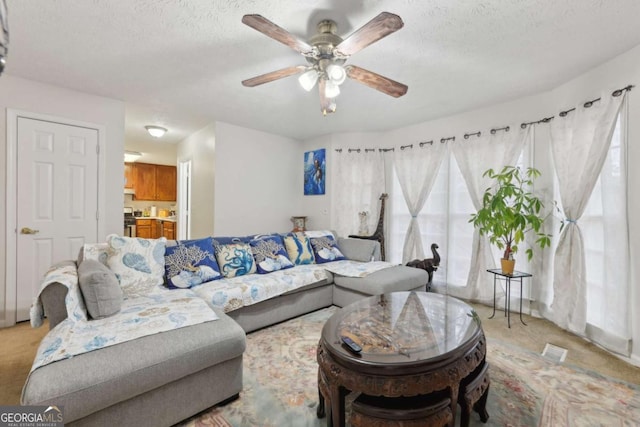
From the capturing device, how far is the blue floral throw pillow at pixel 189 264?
244 centimetres

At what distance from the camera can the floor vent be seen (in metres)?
2.21

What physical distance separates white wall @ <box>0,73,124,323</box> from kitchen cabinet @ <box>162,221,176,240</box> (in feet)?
8.75

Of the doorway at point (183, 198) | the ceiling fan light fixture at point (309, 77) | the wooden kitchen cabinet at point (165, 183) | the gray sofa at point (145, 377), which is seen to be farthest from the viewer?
the wooden kitchen cabinet at point (165, 183)

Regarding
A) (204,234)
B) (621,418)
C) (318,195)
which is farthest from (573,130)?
(204,234)

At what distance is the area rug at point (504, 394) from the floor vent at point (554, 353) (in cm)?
9

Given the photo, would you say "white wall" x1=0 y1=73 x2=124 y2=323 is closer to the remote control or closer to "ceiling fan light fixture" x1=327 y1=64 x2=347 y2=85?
"ceiling fan light fixture" x1=327 y1=64 x2=347 y2=85

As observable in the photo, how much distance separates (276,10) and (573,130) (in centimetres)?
291

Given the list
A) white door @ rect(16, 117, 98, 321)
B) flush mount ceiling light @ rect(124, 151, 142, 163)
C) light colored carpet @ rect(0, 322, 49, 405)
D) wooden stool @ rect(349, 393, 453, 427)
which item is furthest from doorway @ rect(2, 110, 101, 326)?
wooden stool @ rect(349, 393, 453, 427)

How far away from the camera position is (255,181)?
15.3ft

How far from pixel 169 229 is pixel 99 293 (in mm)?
5248

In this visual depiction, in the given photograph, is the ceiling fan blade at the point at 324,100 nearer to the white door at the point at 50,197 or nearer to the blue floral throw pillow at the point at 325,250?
the blue floral throw pillow at the point at 325,250

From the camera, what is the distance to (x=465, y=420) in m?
1.35

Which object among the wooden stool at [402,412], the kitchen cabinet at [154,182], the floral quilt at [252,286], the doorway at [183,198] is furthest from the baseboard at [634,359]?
the kitchen cabinet at [154,182]

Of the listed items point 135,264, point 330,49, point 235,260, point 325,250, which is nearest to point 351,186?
point 325,250
